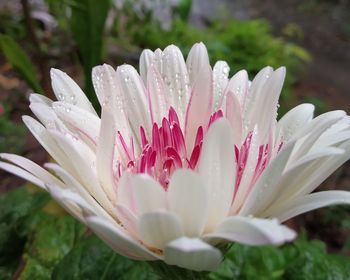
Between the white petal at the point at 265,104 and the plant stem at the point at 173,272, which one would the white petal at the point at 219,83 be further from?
the plant stem at the point at 173,272

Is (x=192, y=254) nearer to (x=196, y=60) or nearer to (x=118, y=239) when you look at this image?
(x=118, y=239)

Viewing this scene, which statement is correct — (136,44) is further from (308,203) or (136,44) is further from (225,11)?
(308,203)

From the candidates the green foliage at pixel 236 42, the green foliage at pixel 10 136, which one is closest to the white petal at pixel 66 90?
the green foliage at pixel 10 136

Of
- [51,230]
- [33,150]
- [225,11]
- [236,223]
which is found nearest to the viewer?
[236,223]

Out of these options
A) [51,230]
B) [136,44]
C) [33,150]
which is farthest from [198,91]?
[136,44]

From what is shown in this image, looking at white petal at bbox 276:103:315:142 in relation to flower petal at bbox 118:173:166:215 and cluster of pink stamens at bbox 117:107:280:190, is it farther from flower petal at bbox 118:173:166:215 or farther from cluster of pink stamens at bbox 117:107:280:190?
flower petal at bbox 118:173:166:215
